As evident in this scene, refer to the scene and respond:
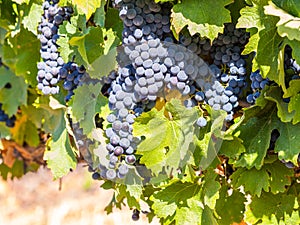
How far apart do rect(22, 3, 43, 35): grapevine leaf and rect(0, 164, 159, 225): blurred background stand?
7.14 feet

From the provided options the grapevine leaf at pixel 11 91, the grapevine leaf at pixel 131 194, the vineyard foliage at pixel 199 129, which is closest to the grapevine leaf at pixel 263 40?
the vineyard foliage at pixel 199 129

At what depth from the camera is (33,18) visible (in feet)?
5.65

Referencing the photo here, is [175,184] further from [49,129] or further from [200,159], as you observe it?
[49,129]

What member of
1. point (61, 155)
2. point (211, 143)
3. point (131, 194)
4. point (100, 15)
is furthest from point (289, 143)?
point (61, 155)

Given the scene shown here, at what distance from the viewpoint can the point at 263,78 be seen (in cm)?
136

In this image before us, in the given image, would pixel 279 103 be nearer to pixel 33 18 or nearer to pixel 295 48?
pixel 295 48

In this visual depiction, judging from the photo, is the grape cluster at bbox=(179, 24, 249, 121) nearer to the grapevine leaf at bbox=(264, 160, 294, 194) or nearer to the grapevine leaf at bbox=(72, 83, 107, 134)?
the grapevine leaf at bbox=(264, 160, 294, 194)

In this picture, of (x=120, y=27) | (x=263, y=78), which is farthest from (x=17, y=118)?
(x=263, y=78)

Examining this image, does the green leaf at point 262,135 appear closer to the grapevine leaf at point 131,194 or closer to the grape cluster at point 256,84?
the grape cluster at point 256,84

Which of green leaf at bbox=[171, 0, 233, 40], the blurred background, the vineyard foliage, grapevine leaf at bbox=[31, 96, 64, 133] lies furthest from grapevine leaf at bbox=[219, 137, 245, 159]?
the blurred background

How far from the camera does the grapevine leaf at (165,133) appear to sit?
1.42m

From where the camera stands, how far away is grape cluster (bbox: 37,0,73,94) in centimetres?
162

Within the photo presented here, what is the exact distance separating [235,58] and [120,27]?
31 centimetres

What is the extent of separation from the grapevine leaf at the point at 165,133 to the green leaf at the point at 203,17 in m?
0.17
